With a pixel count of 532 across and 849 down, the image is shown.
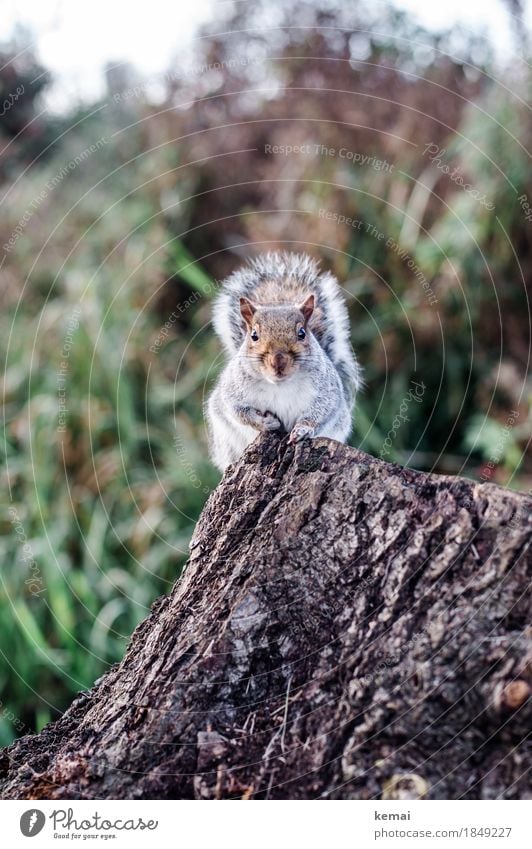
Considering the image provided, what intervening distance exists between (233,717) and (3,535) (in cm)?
251

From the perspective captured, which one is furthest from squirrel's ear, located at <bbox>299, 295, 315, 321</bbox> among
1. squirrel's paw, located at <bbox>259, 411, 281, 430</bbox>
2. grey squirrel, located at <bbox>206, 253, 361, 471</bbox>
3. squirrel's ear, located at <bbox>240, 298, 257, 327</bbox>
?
squirrel's paw, located at <bbox>259, 411, 281, 430</bbox>

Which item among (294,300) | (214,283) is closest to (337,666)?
(294,300)

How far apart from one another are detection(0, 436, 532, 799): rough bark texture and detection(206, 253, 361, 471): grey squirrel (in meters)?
0.33

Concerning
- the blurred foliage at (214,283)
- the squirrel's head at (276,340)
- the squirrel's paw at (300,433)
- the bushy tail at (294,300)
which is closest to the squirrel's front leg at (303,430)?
the squirrel's paw at (300,433)

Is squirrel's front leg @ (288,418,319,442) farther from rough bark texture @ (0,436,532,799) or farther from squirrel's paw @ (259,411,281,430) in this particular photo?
rough bark texture @ (0,436,532,799)

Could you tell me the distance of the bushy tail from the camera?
2373 mm

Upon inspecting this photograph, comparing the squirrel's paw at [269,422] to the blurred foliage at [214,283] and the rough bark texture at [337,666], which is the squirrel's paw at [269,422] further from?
the blurred foliage at [214,283]

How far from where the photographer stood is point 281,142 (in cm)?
429

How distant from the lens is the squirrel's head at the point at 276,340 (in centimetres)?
199

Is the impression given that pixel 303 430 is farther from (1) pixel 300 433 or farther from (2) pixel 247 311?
(2) pixel 247 311

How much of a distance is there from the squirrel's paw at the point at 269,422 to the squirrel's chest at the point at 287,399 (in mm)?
25

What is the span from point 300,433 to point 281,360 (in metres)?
0.27
